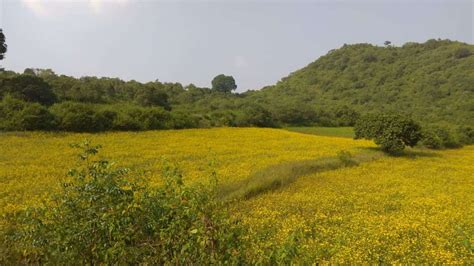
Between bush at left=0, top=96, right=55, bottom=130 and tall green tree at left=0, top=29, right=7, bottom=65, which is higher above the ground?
tall green tree at left=0, top=29, right=7, bottom=65

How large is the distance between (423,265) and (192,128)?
33816 millimetres

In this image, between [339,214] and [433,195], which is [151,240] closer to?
[339,214]

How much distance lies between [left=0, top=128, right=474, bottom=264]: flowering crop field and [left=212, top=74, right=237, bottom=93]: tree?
105 meters

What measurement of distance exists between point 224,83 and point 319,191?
124399mm

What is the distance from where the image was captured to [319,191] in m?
19.6

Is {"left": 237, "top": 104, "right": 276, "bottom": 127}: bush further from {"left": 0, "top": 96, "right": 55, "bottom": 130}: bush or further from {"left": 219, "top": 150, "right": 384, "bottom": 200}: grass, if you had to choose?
{"left": 0, "top": 96, "right": 55, "bottom": 130}: bush

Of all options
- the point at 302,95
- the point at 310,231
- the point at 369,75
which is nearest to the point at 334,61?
the point at 369,75

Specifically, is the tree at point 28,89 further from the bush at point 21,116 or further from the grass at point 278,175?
the grass at point 278,175

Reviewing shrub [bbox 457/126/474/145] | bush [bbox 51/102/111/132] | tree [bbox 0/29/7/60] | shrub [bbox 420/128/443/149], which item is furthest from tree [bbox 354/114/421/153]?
tree [bbox 0/29/7/60]

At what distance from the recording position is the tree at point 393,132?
108 feet

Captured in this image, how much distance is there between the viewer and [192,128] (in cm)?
4209

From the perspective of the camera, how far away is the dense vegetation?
33219 millimetres

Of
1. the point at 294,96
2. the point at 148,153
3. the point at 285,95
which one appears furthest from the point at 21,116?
the point at 285,95

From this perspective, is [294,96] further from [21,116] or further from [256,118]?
[21,116]
